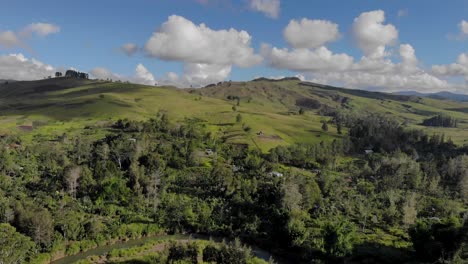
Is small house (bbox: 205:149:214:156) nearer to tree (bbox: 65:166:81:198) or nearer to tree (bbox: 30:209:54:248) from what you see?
tree (bbox: 65:166:81:198)

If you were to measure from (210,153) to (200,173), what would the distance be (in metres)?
29.2

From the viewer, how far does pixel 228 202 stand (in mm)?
96062

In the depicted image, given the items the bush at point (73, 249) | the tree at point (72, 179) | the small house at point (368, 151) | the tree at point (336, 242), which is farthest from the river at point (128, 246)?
the small house at point (368, 151)

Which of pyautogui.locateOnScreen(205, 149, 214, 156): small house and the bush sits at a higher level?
pyautogui.locateOnScreen(205, 149, 214, 156): small house

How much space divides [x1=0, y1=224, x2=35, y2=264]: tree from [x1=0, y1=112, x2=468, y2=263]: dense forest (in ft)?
0.70

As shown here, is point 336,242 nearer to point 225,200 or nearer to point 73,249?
point 225,200

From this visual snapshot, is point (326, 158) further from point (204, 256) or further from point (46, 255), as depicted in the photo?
point (46, 255)

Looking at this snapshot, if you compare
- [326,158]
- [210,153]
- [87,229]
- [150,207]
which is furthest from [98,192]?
[326,158]

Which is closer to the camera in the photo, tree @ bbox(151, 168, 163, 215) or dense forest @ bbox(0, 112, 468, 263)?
dense forest @ bbox(0, 112, 468, 263)

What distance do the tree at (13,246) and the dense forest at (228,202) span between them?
0.21m

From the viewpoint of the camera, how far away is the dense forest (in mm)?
66938

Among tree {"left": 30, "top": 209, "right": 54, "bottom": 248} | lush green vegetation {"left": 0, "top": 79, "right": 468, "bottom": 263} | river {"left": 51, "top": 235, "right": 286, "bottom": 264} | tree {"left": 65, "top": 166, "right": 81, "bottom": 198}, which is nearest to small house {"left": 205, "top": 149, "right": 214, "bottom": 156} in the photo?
lush green vegetation {"left": 0, "top": 79, "right": 468, "bottom": 263}

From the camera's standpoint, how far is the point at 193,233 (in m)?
82.6

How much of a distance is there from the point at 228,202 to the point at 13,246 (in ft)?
169
